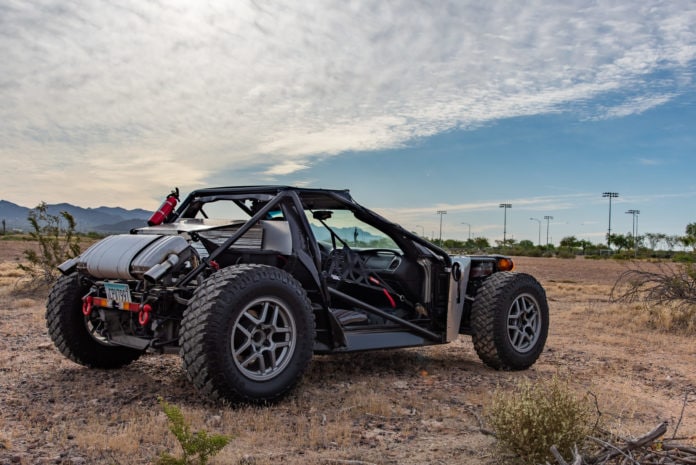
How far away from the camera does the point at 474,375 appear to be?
698 centimetres

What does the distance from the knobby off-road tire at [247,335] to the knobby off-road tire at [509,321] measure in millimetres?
2311

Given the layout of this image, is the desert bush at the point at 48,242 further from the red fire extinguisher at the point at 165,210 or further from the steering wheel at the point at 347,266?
the steering wheel at the point at 347,266

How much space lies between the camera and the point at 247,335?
17.2 feet

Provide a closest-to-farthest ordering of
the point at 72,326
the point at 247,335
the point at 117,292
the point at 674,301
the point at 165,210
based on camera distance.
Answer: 1. the point at 247,335
2. the point at 117,292
3. the point at 72,326
4. the point at 165,210
5. the point at 674,301

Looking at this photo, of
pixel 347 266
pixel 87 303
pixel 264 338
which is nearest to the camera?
pixel 264 338

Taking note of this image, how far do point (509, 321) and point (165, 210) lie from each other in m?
3.84

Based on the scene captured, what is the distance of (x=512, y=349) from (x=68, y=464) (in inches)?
182

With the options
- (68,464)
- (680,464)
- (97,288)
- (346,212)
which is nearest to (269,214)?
(346,212)

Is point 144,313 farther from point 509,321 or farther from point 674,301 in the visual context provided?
point 674,301

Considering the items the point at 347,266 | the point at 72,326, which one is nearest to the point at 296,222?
the point at 347,266

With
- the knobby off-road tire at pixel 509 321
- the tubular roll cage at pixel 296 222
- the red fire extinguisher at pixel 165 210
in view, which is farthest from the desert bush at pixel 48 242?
the knobby off-road tire at pixel 509 321

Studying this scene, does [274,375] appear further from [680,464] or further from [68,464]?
[680,464]

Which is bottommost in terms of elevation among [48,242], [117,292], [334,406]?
[334,406]

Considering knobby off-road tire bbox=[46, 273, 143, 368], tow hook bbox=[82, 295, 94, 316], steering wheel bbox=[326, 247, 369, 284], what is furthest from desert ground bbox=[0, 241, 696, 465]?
steering wheel bbox=[326, 247, 369, 284]
